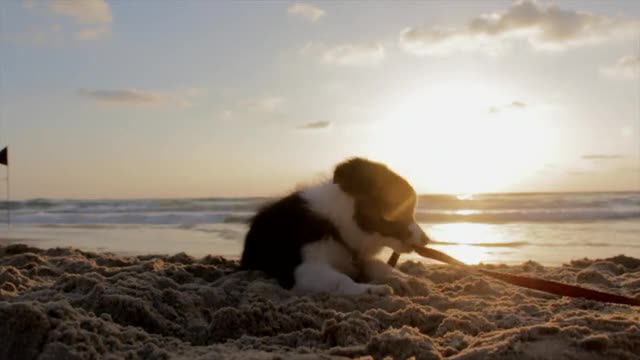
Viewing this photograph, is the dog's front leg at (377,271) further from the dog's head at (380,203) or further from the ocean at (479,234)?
the ocean at (479,234)

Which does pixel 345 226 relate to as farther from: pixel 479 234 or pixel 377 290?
pixel 479 234

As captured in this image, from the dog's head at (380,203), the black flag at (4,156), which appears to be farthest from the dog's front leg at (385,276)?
the black flag at (4,156)

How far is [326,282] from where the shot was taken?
4672mm

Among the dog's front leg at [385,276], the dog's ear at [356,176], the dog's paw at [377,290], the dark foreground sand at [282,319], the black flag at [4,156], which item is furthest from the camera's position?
the black flag at [4,156]

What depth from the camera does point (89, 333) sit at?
9.68ft

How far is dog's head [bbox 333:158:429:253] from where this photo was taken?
5.20 metres

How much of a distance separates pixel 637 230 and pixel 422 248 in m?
9.59

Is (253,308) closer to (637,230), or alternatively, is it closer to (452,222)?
(637,230)

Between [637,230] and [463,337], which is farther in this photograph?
[637,230]

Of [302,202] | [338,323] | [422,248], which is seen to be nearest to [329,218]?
[302,202]

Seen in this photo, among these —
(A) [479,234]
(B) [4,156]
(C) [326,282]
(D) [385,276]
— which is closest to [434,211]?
(A) [479,234]

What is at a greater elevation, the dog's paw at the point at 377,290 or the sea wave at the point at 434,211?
the sea wave at the point at 434,211

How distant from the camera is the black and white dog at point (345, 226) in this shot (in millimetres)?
5109

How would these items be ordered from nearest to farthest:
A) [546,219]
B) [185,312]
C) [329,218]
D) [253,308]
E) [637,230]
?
1. [253,308]
2. [185,312]
3. [329,218]
4. [637,230]
5. [546,219]
